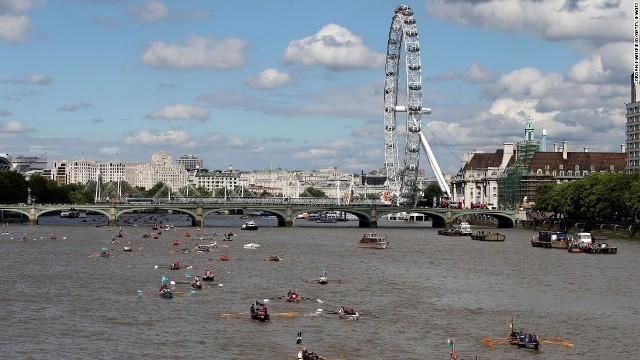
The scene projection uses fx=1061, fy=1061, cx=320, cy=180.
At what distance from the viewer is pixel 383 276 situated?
8231cm

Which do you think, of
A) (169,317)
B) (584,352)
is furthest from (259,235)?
(584,352)

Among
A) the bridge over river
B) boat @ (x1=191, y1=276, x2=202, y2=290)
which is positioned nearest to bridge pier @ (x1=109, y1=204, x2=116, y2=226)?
the bridge over river

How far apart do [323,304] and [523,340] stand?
1642 centimetres

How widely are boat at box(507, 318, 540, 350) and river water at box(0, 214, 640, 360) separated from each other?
0.51 metres

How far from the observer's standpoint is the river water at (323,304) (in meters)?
50.3

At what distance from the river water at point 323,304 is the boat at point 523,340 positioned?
512 mm

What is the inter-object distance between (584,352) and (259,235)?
305 feet

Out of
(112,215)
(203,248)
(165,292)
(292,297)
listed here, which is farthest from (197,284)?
(112,215)

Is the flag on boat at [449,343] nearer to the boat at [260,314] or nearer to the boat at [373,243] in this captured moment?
the boat at [260,314]

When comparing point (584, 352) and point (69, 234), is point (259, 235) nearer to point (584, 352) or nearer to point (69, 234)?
point (69, 234)

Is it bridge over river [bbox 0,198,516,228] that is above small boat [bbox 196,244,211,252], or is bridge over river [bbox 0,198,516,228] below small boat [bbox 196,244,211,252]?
above

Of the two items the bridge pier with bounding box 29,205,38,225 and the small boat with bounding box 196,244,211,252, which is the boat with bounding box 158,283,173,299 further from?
the bridge pier with bounding box 29,205,38,225

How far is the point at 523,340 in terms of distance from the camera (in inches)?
1991

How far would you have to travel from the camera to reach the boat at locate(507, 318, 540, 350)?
50281 millimetres
